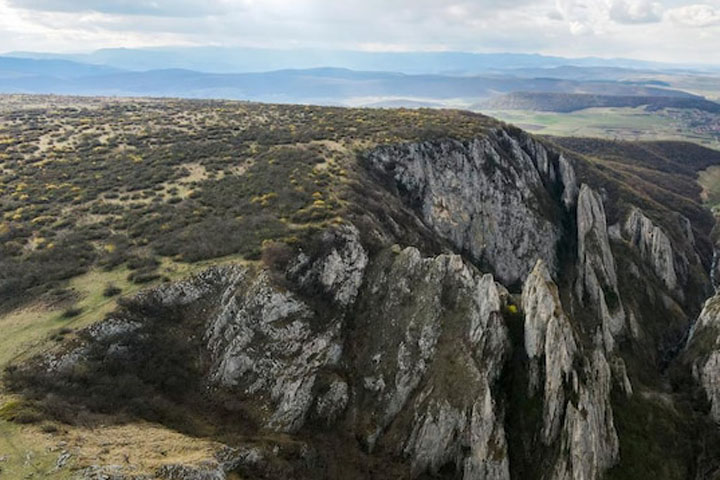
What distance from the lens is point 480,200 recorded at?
90.4 metres

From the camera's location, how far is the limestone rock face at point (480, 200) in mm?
85062

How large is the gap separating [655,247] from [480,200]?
139ft

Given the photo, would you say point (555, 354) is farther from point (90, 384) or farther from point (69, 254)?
point (69, 254)

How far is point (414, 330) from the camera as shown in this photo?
49.0 meters

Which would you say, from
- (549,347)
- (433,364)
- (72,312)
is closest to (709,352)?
(549,347)

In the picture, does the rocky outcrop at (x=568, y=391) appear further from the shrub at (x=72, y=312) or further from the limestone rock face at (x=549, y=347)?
the shrub at (x=72, y=312)

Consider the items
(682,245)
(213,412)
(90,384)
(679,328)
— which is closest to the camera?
(90,384)

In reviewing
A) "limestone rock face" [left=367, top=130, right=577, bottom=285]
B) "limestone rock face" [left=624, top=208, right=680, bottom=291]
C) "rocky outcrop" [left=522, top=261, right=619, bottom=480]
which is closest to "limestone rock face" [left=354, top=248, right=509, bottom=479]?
"rocky outcrop" [left=522, top=261, right=619, bottom=480]

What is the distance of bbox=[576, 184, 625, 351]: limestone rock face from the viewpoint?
7788cm

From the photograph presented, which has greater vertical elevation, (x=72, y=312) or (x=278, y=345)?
(x=72, y=312)

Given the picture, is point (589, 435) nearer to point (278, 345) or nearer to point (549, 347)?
point (549, 347)

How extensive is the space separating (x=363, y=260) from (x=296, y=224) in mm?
10371

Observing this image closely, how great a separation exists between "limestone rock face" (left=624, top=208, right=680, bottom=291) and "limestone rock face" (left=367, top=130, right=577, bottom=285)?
1902 cm

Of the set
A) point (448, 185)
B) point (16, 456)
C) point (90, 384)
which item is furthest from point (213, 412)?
point (448, 185)
